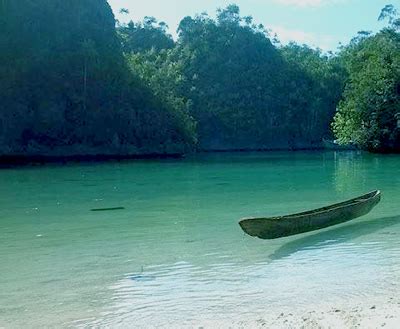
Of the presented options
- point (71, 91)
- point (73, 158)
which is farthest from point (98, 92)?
point (73, 158)

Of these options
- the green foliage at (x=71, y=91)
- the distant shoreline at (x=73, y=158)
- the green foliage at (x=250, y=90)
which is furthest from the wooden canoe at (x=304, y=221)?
the green foliage at (x=250, y=90)

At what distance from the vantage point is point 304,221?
31.4 ft

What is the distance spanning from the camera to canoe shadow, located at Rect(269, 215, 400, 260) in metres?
9.27

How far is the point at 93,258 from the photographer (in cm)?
902

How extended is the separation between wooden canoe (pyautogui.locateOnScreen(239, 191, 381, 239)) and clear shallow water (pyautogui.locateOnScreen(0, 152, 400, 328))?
11.2 inches

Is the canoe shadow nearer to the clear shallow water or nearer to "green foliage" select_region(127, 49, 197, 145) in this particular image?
the clear shallow water

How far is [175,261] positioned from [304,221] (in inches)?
92.9

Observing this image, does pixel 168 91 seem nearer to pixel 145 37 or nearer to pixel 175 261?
pixel 145 37

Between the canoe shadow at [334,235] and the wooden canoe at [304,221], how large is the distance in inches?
8.3

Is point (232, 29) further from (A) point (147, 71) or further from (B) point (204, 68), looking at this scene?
(A) point (147, 71)

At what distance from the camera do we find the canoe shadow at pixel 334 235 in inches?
365

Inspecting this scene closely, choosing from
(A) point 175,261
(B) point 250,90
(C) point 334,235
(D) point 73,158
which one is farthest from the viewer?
(B) point 250,90

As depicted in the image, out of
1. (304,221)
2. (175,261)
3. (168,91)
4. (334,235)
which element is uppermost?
(168,91)

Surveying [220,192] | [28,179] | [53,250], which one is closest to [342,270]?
[53,250]
